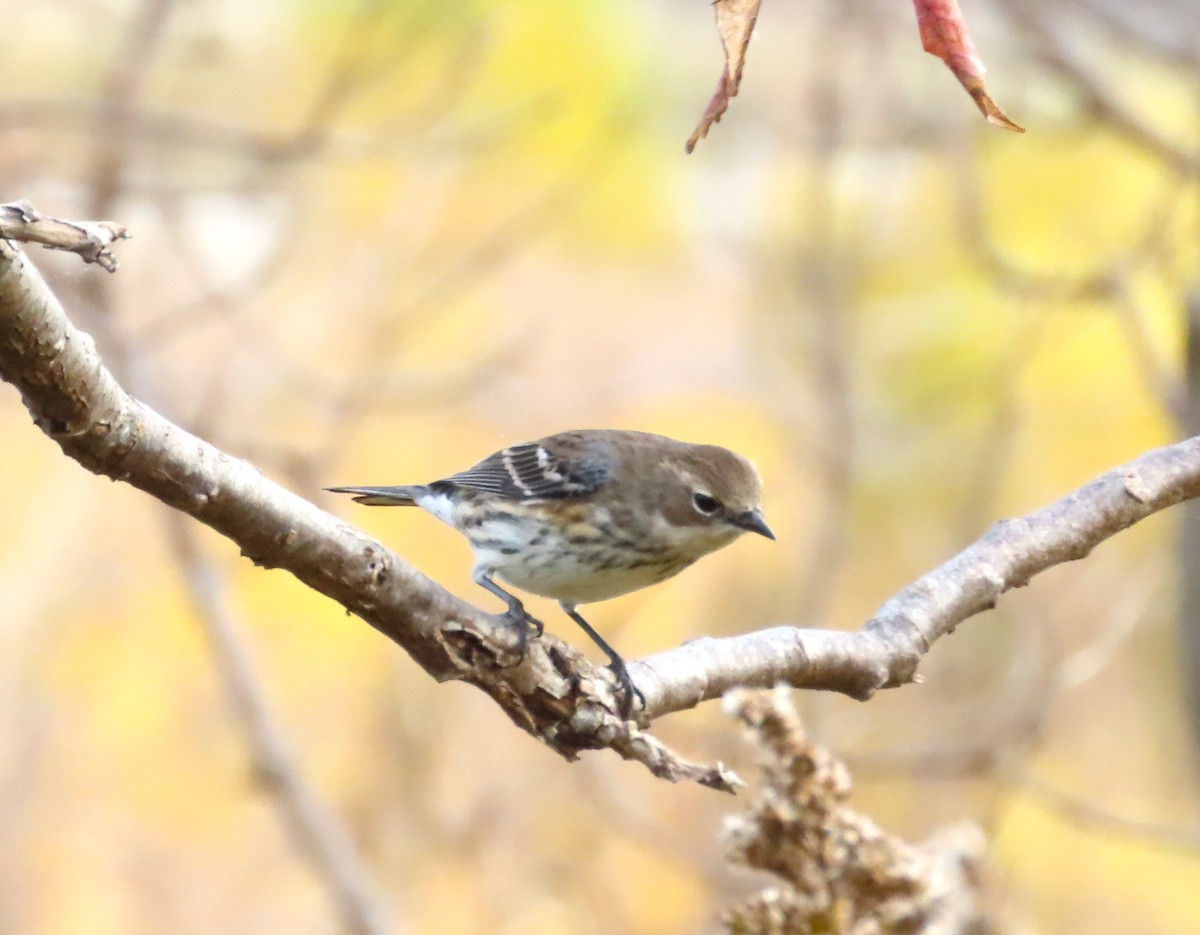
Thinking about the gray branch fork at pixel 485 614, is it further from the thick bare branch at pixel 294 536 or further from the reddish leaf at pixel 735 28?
the reddish leaf at pixel 735 28

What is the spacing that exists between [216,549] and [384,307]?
6.05ft

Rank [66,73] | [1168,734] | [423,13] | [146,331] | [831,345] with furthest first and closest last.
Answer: [1168,734]
[66,73]
[423,13]
[831,345]
[146,331]

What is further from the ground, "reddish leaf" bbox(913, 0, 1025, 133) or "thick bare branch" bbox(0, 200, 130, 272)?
"thick bare branch" bbox(0, 200, 130, 272)

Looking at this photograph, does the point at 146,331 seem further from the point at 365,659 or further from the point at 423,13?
the point at 365,659

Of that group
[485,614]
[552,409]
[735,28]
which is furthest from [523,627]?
[552,409]

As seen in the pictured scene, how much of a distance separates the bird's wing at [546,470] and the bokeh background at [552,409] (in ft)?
2.77

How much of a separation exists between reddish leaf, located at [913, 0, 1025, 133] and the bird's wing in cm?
288

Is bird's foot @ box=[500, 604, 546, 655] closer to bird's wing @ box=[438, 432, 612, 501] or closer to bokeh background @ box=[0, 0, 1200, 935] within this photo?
bird's wing @ box=[438, 432, 612, 501]

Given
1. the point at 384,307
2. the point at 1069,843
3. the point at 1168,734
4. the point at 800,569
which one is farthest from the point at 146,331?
the point at 1168,734

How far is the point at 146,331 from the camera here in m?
5.58

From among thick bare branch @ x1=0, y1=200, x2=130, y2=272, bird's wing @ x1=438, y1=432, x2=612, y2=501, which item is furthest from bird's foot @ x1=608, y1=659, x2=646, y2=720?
bird's wing @ x1=438, y1=432, x2=612, y2=501

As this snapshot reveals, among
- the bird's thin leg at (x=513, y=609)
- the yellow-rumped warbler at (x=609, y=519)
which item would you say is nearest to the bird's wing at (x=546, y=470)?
the yellow-rumped warbler at (x=609, y=519)

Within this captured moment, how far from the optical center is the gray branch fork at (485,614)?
1.76 metres

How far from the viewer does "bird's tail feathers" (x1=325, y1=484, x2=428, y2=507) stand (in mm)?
4281
